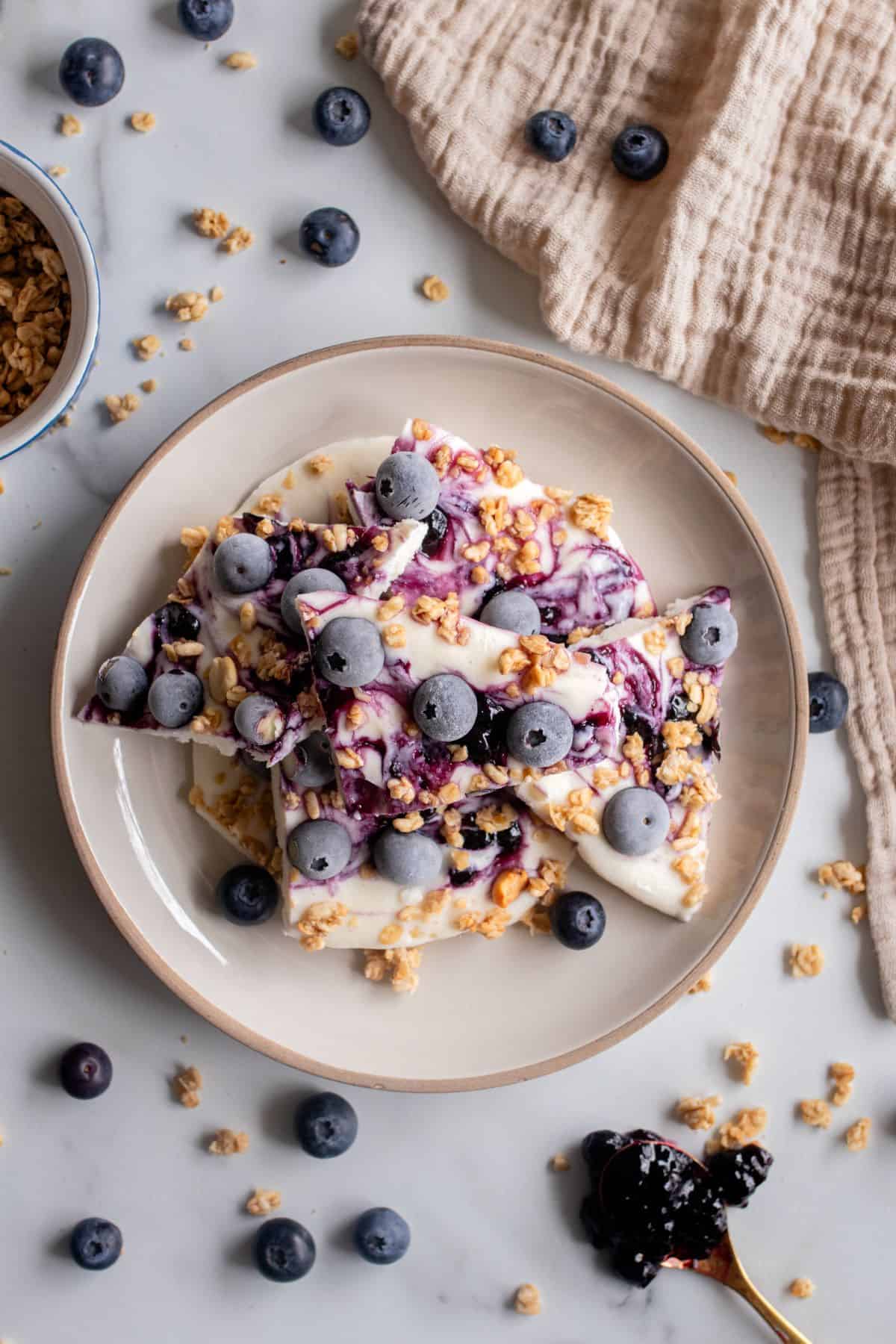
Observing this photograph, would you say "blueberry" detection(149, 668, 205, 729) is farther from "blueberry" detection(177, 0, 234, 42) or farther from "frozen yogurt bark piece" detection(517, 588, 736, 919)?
"blueberry" detection(177, 0, 234, 42)

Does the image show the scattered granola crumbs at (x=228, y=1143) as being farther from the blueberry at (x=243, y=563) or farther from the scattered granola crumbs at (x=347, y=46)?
the scattered granola crumbs at (x=347, y=46)

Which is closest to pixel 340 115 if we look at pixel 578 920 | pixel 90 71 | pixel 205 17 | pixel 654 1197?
pixel 205 17

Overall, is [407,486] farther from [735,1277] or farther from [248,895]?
[735,1277]

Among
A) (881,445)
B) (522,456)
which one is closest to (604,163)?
(522,456)

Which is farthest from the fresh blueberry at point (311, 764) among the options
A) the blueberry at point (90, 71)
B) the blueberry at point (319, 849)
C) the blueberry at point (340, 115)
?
the blueberry at point (90, 71)

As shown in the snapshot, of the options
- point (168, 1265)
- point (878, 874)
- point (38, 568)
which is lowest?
point (168, 1265)

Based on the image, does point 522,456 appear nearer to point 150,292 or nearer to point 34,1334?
point 150,292
